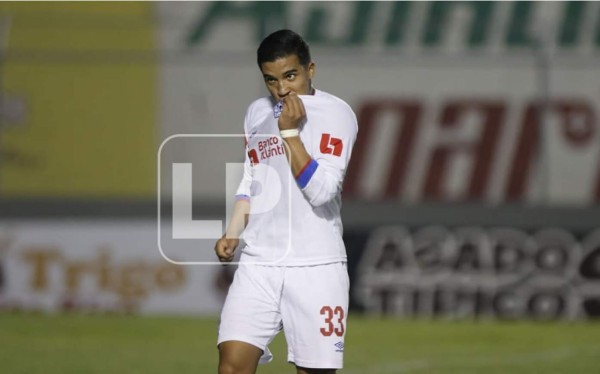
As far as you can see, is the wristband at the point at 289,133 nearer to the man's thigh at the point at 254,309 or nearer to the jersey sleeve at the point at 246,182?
the jersey sleeve at the point at 246,182

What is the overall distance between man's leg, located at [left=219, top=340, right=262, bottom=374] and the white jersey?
36 cm

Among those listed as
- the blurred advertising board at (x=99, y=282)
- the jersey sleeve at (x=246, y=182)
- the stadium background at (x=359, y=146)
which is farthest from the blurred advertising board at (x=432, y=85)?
the jersey sleeve at (x=246, y=182)

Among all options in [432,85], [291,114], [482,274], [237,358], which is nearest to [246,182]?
[291,114]

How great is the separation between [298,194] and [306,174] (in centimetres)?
25

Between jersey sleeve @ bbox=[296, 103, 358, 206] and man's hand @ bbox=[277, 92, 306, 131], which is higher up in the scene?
man's hand @ bbox=[277, 92, 306, 131]

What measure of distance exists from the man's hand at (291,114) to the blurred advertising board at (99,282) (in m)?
9.57

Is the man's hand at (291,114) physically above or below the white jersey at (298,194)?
above

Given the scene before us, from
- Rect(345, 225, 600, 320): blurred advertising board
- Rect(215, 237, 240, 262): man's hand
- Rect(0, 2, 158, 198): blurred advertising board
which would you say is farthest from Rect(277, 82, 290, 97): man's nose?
Rect(0, 2, 158, 198): blurred advertising board

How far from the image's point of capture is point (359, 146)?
1814cm

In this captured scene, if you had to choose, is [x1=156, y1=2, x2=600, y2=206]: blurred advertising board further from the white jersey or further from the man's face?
the man's face

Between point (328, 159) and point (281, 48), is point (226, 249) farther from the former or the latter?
point (281, 48)

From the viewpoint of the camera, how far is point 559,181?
16938 mm

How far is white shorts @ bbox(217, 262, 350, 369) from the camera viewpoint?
5.96 meters

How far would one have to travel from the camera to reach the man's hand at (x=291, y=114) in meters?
5.72
